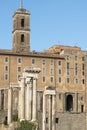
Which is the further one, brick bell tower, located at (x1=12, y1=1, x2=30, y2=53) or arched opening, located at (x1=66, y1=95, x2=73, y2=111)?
brick bell tower, located at (x1=12, y1=1, x2=30, y2=53)

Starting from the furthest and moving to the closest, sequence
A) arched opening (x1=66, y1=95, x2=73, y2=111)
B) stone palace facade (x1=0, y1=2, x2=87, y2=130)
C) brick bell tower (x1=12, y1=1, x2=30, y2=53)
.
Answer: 1. brick bell tower (x1=12, y1=1, x2=30, y2=53)
2. arched opening (x1=66, y1=95, x2=73, y2=111)
3. stone palace facade (x1=0, y1=2, x2=87, y2=130)

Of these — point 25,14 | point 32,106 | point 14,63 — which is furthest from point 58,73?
point 32,106

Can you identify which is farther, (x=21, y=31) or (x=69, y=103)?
(x=21, y=31)

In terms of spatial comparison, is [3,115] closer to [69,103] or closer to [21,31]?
[69,103]

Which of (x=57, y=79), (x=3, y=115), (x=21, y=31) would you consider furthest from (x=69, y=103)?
(x=21, y=31)

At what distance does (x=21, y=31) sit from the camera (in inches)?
4323

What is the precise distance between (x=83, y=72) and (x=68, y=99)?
6.10 metres

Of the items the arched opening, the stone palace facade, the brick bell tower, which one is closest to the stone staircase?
the stone palace facade

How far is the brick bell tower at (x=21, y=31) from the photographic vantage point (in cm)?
10944

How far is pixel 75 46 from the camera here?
11562 centimetres

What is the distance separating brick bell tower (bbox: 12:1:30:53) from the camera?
109m

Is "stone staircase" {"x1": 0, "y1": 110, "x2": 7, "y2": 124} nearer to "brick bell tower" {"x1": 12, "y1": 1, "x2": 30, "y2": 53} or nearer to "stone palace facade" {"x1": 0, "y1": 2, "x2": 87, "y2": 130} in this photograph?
"stone palace facade" {"x1": 0, "y1": 2, "x2": 87, "y2": 130}

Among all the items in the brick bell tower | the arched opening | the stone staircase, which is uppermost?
the brick bell tower

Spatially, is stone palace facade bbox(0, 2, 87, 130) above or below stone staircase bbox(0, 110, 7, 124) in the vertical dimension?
above
